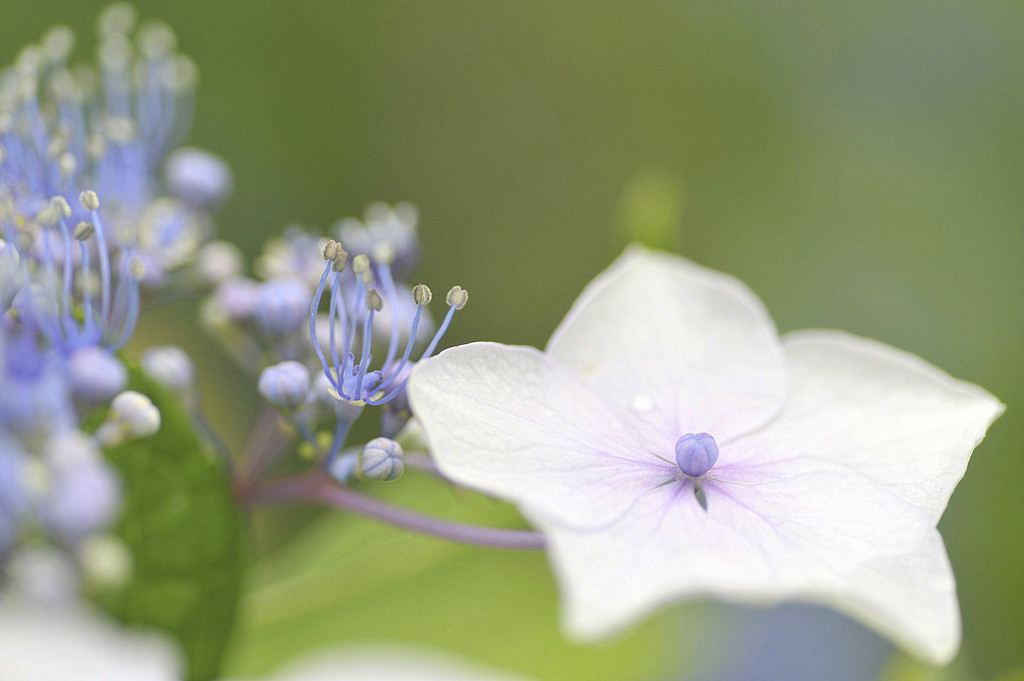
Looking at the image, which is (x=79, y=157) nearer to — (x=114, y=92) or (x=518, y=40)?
(x=114, y=92)

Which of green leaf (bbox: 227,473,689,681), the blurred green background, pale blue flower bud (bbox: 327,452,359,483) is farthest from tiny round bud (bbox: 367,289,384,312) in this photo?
the blurred green background

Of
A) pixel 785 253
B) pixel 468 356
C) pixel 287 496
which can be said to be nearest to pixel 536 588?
pixel 287 496

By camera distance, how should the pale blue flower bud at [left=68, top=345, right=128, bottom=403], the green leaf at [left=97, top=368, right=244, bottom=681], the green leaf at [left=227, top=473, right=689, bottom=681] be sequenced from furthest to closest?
the green leaf at [left=227, top=473, right=689, bottom=681], the green leaf at [left=97, top=368, right=244, bottom=681], the pale blue flower bud at [left=68, top=345, right=128, bottom=403]

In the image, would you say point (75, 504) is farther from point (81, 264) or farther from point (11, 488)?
point (81, 264)

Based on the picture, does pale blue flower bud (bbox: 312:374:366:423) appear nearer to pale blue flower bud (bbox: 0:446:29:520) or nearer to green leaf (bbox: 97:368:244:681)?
green leaf (bbox: 97:368:244:681)

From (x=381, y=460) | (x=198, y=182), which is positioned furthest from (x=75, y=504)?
(x=198, y=182)

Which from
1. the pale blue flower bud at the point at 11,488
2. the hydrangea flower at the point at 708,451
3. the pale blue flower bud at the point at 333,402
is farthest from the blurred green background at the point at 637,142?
the pale blue flower bud at the point at 11,488

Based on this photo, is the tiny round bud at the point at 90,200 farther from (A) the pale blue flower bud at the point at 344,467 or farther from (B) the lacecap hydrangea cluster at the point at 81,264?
(A) the pale blue flower bud at the point at 344,467
